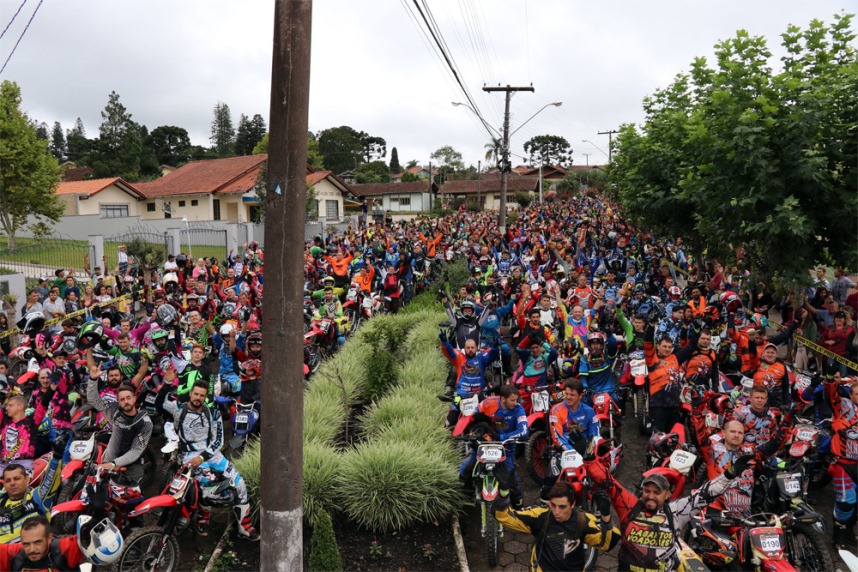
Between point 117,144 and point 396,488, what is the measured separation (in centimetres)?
7510

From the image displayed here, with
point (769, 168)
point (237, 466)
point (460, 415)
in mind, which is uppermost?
point (769, 168)

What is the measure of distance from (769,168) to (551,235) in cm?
1913

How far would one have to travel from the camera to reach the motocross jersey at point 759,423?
6.04 meters

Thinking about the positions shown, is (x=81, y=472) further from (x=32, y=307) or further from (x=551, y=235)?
(x=551, y=235)

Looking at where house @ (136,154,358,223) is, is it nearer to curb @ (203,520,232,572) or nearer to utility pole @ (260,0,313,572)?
curb @ (203,520,232,572)

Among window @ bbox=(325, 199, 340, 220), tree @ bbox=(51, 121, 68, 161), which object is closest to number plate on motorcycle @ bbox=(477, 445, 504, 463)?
window @ bbox=(325, 199, 340, 220)

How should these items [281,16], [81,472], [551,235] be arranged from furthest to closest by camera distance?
[551,235], [81,472], [281,16]

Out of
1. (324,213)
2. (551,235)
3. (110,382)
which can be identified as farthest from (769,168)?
(324,213)

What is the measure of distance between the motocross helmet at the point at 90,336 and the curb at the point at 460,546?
5.93m

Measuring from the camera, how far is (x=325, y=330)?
455 inches

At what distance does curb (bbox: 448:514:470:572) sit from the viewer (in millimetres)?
5691

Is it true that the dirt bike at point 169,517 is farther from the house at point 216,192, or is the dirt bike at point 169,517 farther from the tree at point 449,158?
the tree at point 449,158

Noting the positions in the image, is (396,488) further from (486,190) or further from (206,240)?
(486,190)

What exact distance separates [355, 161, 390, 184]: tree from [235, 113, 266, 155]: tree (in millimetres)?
14733
